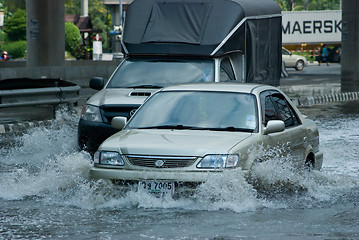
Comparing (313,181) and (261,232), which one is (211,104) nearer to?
(313,181)

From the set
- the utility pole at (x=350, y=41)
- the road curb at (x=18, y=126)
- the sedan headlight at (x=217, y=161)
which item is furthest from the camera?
the utility pole at (x=350, y=41)

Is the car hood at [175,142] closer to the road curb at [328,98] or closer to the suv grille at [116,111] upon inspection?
the suv grille at [116,111]

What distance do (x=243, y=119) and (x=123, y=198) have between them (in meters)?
1.66

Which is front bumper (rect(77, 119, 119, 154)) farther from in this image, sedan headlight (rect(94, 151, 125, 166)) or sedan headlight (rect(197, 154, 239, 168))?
sedan headlight (rect(197, 154, 239, 168))

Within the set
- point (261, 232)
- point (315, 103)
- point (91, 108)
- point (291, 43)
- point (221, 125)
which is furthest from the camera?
point (291, 43)

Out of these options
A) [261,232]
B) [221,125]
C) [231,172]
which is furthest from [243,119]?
[261,232]

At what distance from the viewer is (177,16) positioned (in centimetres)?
1465

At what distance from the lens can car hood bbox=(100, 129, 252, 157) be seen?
26.3 feet

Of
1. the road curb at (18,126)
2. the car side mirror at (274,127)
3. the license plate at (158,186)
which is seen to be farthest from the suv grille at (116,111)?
the road curb at (18,126)

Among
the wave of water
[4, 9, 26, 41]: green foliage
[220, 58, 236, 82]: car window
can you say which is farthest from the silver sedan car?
[4, 9, 26, 41]: green foliage

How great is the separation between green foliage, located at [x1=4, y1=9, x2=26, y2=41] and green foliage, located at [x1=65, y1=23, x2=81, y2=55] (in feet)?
22.2

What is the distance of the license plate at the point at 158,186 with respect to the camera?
312 inches

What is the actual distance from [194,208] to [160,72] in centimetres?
566

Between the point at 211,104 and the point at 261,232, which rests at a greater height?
the point at 211,104
